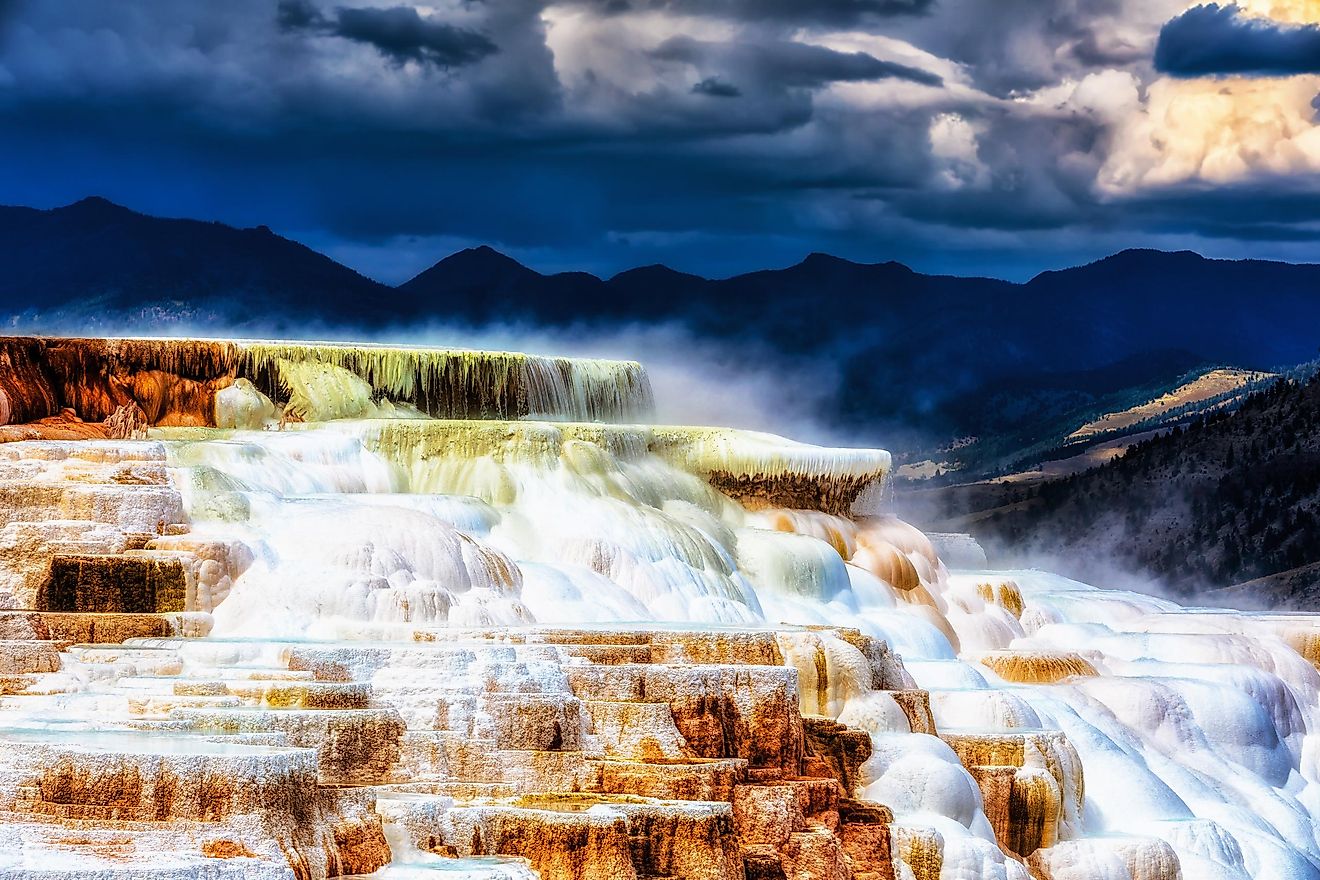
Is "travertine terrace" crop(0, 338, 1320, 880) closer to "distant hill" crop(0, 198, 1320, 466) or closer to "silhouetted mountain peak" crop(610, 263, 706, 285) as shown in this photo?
"distant hill" crop(0, 198, 1320, 466)

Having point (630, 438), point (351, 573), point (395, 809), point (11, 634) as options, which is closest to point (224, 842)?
point (395, 809)

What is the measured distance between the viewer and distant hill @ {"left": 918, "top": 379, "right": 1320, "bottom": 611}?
76875mm

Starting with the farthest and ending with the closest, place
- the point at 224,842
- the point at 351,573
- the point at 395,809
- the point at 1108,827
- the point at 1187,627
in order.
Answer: the point at 1187,627
the point at 1108,827
the point at 351,573
the point at 395,809
the point at 224,842

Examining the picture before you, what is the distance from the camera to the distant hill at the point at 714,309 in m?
80.4

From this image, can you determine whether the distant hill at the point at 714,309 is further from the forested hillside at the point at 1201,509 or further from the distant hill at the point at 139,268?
the forested hillside at the point at 1201,509

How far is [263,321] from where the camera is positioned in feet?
276

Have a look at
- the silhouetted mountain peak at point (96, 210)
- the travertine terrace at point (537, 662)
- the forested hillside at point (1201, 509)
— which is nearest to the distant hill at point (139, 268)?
the silhouetted mountain peak at point (96, 210)

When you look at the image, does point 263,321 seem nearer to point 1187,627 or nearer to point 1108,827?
point 1187,627

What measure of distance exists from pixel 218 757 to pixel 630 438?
1891 centimetres

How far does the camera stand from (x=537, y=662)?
1966 cm

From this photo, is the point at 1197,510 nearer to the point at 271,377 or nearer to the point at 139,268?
the point at 139,268

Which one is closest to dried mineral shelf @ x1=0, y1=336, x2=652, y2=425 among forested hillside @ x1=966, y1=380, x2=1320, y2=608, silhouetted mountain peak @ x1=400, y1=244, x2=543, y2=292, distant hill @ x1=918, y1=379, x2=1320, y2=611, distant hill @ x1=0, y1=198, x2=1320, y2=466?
distant hill @ x1=918, y1=379, x2=1320, y2=611

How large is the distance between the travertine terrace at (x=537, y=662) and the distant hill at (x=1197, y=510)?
129 feet

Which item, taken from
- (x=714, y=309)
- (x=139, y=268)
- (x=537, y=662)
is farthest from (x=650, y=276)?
(x=537, y=662)
